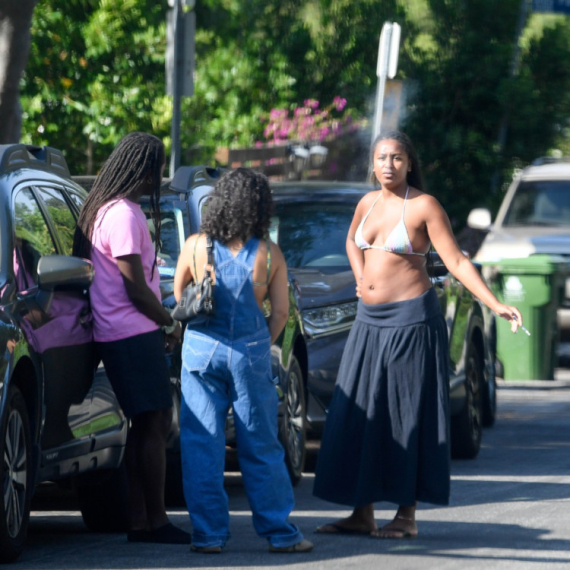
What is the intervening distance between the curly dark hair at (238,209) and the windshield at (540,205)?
10.6 meters

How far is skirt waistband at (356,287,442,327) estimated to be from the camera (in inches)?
258

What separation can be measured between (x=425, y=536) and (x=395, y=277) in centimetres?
119

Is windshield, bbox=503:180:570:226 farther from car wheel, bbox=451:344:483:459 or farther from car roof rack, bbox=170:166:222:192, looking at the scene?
car roof rack, bbox=170:166:222:192

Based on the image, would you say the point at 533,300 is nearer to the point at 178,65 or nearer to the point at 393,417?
the point at 178,65

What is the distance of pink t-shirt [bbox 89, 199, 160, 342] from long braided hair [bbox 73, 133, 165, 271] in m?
0.08

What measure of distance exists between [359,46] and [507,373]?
26.3 feet

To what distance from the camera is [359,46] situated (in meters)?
21.2

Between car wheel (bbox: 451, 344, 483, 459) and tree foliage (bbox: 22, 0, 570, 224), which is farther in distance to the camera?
tree foliage (bbox: 22, 0, 570, 224)

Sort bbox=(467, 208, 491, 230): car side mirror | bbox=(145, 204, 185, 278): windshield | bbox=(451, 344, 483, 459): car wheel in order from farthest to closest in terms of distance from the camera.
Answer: bbox=(467, 208, 491, 230): car side mirror < bbox=(451, 344, 483, 459): car wheel < bbox=(145, 204, 185, 278): windshield

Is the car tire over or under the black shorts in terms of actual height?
under

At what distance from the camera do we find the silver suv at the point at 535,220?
15.6 metres

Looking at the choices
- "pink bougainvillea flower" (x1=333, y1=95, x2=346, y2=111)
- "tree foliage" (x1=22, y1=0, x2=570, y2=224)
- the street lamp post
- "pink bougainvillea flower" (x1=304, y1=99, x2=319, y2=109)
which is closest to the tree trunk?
the street lamp post

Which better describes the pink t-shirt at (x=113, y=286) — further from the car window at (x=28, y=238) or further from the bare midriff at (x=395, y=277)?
the bare midriff at (x=395, y=277)

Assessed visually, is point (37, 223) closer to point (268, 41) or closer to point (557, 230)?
point (557, 230)
